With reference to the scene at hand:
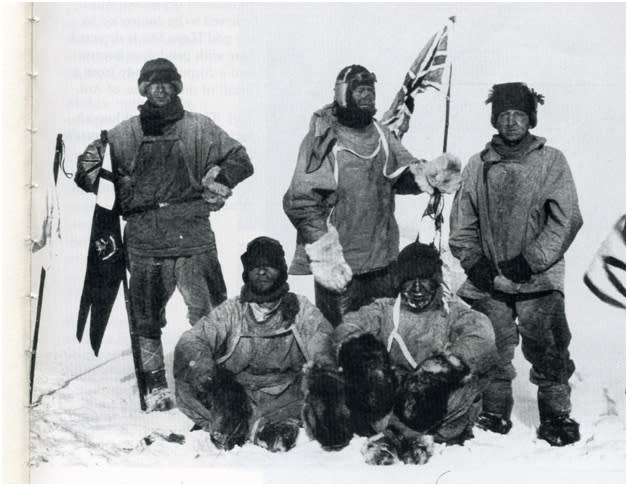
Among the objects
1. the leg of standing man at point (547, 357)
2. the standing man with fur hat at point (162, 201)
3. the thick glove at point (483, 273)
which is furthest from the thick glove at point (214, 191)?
the leg of standing man at point (547, 357)

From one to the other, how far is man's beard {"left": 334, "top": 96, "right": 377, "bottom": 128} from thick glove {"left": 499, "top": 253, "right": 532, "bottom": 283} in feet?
3.61

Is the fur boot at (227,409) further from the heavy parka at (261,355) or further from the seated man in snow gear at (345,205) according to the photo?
the seated man in snow gear at (345,205)

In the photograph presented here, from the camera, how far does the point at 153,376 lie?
17.4 ft

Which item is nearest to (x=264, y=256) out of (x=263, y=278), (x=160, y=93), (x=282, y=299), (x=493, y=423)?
(x=263, y=278)

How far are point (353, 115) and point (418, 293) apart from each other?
104 cm

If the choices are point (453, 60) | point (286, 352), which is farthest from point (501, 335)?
point (453, 60)

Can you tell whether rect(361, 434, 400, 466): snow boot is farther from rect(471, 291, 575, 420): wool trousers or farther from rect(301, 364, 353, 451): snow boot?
rect(471, 291, 575, 420): wool trousers

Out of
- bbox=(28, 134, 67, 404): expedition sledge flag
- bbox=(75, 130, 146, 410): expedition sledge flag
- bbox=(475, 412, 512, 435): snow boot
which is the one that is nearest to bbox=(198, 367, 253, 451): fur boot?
bbox=(75, 130, 146, 410): expedition sledge flag

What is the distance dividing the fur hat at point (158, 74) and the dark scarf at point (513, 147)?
1.77 meters

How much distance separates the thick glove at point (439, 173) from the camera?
538 cm

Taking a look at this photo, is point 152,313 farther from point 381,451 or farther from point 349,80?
point 349,80

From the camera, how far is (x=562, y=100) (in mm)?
5426

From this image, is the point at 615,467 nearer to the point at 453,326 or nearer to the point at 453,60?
the point at 453,326

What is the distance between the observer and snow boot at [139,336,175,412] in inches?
209
